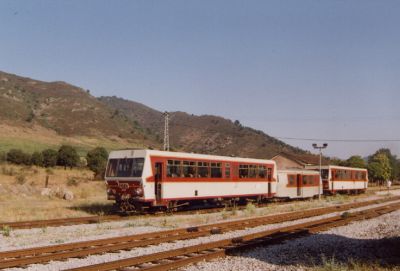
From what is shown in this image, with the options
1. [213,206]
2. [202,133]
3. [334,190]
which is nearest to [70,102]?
[202,133]

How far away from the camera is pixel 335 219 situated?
68.0ft

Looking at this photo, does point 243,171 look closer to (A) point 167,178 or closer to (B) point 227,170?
(B) point 227,170

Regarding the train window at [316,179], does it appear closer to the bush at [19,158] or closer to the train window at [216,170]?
the train window at [216,170]

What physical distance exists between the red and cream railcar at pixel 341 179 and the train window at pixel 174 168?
23.6 metres

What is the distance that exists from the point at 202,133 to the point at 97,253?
187986mm

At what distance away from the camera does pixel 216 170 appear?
25.5m

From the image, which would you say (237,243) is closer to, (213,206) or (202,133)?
(213,206)

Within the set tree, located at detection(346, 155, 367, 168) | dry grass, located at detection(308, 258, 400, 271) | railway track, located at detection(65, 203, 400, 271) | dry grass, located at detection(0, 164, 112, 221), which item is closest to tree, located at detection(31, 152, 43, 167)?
dry grass, located at detection(0, 164, 112, 221)

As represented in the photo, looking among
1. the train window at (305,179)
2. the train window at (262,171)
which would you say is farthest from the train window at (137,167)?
the train window at (305,179)

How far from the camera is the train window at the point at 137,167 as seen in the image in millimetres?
21266

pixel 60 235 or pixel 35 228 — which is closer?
pixel 60 235

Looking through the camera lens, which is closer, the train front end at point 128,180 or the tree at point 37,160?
the train front end at point 128,180

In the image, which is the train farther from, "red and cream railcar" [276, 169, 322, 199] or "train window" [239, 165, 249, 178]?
"red and cream railcar" [276, 169, 322, 199]

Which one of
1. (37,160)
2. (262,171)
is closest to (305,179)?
(262,171)
